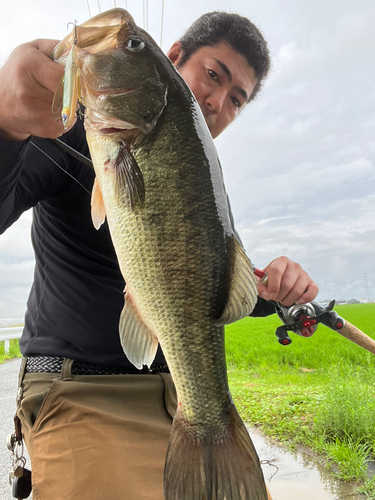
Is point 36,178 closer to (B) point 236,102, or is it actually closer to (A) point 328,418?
(B) point 236,102

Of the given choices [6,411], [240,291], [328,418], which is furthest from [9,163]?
[6,411]

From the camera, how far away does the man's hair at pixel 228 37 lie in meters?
3.13

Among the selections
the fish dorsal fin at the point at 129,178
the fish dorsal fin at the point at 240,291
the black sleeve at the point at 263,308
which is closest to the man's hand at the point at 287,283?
the fish dorsal fin at the point at 240,291

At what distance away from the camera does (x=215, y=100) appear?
2994 millimetres

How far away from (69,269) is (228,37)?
234 cm

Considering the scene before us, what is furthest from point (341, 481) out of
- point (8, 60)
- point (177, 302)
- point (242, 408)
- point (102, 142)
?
point (8, 60)

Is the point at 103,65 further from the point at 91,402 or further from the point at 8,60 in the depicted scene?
the point at 91,402

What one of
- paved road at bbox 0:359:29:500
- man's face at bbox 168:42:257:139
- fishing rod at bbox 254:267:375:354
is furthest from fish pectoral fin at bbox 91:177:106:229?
paved road at bbox 0:359:29:500

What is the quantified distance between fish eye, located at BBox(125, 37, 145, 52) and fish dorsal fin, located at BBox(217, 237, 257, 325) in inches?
34.2

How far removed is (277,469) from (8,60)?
15.0 feet

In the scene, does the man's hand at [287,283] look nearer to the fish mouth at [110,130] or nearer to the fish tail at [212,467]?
the fish tail at [212,467]

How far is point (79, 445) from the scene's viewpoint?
179 centimetres

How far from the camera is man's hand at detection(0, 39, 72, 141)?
124cm

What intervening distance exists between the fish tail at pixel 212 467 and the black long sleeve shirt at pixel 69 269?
2.53 ft
